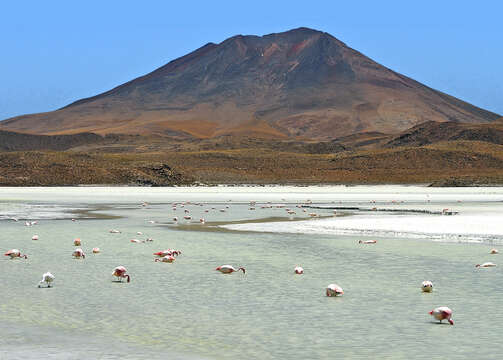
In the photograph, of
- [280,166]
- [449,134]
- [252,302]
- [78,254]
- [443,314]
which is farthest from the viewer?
[449,134]

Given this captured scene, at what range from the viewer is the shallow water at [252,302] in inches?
340

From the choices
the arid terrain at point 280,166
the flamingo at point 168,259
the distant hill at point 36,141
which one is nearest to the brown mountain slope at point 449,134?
the arid terrain at point 280,166

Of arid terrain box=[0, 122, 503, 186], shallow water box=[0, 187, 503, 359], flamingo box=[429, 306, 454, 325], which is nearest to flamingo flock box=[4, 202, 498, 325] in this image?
flamingo box=[429, 306, 454, 325]

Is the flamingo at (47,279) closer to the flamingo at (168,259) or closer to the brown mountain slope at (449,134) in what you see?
the flamingo at (168,259)

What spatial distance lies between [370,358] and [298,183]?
81.7m

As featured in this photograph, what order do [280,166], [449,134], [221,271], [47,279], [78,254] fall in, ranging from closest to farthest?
[47,279] → [221,271] → [78,254] → [280,166] → [449,134]

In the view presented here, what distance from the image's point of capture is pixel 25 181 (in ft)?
243

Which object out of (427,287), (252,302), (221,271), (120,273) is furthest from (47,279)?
(427,287)

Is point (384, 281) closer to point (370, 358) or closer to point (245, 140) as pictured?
point (370, 358)

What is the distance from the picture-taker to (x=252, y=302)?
11359mm

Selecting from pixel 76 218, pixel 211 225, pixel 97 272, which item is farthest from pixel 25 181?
pixel 97 272

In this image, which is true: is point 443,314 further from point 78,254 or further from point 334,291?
point 78,254

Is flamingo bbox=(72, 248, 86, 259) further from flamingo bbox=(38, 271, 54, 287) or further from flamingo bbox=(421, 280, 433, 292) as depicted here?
flamingo bbox=(421, 280, 433, 292)

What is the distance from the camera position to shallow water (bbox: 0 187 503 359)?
28.3 ft
